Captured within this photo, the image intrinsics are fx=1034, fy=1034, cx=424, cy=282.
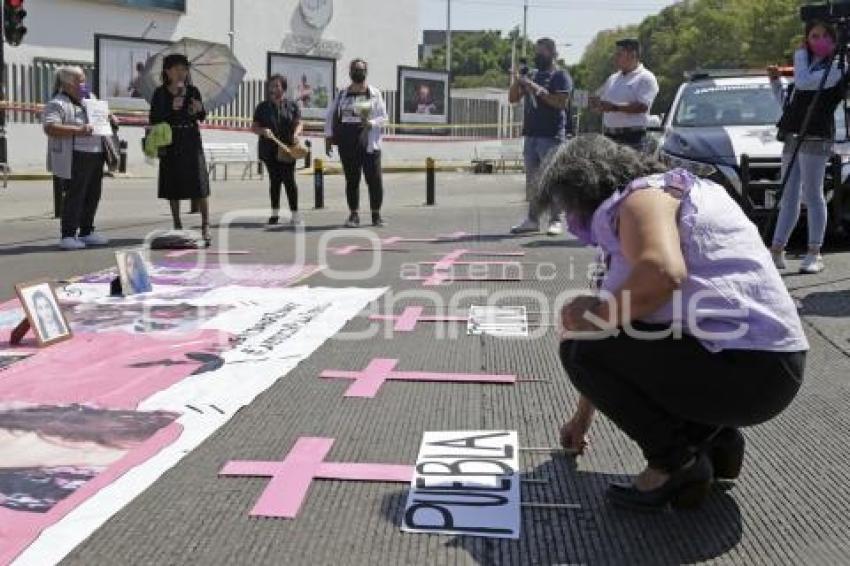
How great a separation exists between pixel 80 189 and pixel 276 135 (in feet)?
10.1

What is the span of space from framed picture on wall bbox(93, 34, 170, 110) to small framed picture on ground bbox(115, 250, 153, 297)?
811 inches

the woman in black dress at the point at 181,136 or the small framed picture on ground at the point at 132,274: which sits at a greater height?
the woman in black dress at the point at 181,136

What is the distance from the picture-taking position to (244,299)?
702cm

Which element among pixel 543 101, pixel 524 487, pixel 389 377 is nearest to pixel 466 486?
pixel 524 487

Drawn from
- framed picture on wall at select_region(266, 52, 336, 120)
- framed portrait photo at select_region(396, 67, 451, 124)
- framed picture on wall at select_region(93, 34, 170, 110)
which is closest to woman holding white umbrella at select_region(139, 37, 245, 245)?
framed picture on wall at select_region(93, 34, 170, 110)

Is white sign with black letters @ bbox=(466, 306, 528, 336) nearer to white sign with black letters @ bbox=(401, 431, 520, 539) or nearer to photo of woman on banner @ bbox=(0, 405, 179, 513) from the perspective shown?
white sign with black letters @ bbox=(401, 431, 520, 539)

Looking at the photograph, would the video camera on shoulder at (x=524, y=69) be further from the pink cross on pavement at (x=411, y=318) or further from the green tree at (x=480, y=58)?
the green tree at (x=480, y=58)

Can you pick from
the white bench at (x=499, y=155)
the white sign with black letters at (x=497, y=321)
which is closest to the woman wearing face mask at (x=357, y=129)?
the white sign with black letters at (x=497, y=321)

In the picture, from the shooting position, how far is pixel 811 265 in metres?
7.84

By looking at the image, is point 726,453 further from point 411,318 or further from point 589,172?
point 411,318

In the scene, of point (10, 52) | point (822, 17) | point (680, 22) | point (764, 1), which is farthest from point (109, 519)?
point (680, 22)

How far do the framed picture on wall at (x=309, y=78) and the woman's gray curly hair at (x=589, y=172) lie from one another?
29627mm

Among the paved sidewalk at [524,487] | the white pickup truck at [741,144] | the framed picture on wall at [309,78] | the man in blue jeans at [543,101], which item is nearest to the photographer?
the paved sidewalk at [524,487]

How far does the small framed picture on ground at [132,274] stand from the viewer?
7.07 metres
